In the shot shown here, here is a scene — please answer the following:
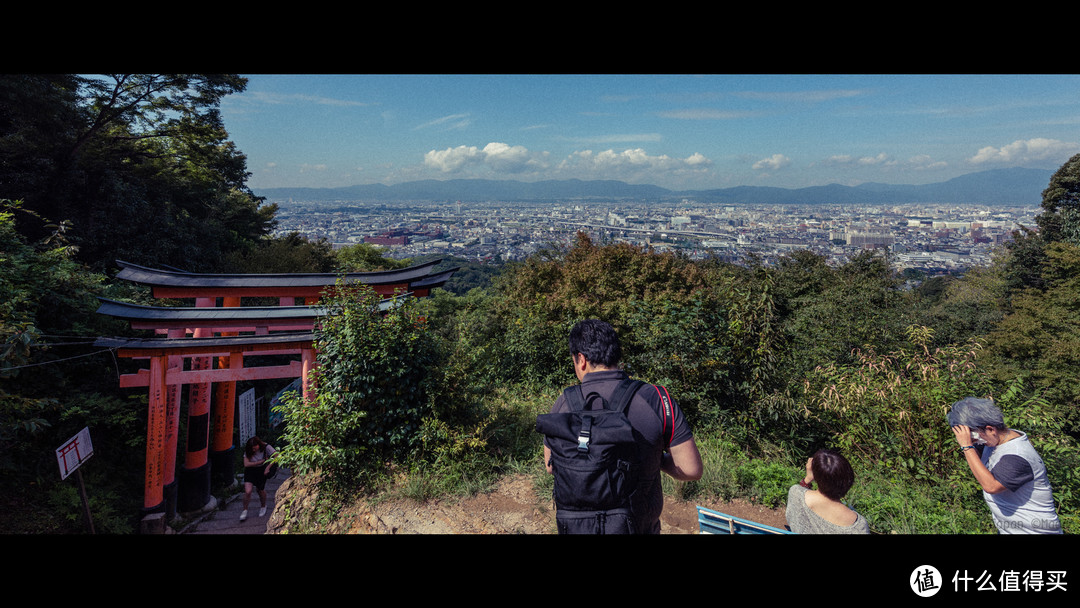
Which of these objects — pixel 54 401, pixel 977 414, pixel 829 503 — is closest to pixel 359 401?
pixel 829 503

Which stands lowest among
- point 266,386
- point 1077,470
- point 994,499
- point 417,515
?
point 266,386

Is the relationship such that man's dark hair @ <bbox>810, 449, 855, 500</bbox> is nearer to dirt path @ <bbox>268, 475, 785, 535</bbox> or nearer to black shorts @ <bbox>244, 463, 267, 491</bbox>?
dirt path @ <bbox>268, 475, 785, 535</bbox>

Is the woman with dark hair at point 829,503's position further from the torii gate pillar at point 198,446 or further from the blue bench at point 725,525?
the torii gate pillar at point 198,446

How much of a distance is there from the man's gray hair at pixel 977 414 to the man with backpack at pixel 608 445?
160 centimetres

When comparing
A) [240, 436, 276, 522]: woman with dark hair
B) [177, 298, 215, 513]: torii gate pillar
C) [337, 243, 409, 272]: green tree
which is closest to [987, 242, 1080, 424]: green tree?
[240, 436, 276, 522]: woman with dark hair

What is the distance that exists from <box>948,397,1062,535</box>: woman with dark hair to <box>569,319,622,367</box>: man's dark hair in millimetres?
1887

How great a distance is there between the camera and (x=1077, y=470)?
3.35 m

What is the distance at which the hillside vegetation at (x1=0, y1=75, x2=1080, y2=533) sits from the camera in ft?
12.9

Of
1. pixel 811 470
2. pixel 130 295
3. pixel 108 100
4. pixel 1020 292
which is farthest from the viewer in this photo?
pixel 1020 292

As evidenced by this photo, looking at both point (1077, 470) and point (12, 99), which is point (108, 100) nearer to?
point (12, 99)

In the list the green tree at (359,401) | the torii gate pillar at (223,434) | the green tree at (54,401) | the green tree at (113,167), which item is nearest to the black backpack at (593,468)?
the green tree at (359,401)

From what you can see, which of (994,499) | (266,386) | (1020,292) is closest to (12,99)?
(266,386)

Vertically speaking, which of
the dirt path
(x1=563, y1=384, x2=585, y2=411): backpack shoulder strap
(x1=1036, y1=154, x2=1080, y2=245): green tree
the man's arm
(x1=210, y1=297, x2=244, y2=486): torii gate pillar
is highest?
(x1=1036, y1=154, x2=1080, y2=245): green tree

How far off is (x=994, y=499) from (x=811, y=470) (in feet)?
3.56
